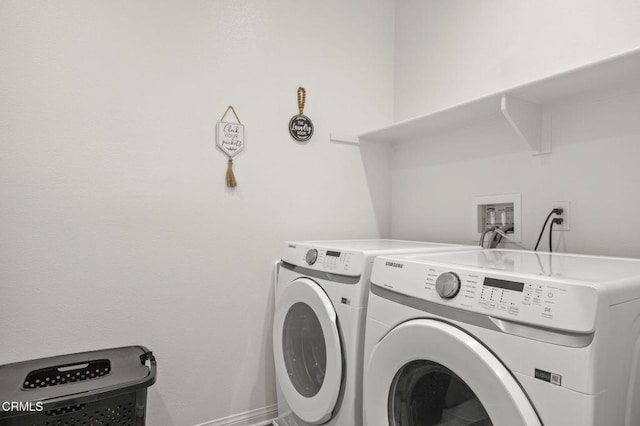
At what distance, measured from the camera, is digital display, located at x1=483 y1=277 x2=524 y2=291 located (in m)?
0.79

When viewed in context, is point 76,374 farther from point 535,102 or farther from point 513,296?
point 535,102

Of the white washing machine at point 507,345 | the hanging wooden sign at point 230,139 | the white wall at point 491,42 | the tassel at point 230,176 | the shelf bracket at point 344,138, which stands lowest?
the white washing machine at point 507,345

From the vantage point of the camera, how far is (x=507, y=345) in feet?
2.52

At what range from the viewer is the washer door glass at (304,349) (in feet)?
4.95

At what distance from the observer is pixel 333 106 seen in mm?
2117

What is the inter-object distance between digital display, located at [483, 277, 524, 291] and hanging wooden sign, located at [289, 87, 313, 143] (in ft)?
Result: 4.44

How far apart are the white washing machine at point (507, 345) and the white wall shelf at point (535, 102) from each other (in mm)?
623

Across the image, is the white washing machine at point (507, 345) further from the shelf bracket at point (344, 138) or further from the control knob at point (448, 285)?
the shelf bracket at point (344, 138)

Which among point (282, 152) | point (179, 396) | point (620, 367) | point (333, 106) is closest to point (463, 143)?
point (333, 106)

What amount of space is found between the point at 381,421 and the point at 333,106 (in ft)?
5.23

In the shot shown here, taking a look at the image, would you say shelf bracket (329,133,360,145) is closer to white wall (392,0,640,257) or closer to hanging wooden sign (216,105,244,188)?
white wall (392,0,640,257)

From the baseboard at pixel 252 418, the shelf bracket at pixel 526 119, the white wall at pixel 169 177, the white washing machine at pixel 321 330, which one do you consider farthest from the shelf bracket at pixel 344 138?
the baseboard at pixel 252 418

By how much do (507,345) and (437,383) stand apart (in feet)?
0.88

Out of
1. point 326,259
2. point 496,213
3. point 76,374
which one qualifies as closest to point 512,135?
point 496,213
